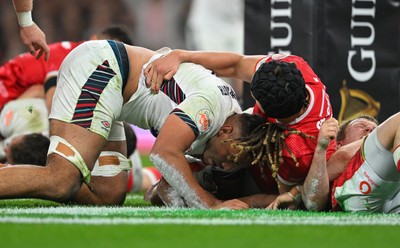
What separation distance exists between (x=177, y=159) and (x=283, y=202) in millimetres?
659

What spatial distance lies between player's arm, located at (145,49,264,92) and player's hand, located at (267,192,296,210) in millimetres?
753

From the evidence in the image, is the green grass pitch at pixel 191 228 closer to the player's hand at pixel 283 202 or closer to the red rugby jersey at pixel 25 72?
the player's hand at pixel 283 202

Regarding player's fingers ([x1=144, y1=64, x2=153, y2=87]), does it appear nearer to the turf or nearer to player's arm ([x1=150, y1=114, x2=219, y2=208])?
player's arm ([x1=150, y1=114, x2=219, y2=208])

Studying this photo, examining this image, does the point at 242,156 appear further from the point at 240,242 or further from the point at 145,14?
the point at 145,14

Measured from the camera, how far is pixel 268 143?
16.3 feet

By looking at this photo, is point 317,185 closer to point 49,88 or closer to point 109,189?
point 109,189

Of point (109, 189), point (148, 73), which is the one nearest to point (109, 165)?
point (109, 189)

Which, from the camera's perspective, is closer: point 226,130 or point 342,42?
point 226,130

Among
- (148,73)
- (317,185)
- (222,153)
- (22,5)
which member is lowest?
(317,185)

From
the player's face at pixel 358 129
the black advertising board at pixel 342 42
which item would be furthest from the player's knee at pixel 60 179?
the black advertising board at pixel 342 42

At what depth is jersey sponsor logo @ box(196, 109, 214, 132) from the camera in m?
4.90

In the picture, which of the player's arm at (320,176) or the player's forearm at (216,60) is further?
the player's forearm at (216,60)

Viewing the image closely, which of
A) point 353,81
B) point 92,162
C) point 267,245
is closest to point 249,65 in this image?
point 92,162

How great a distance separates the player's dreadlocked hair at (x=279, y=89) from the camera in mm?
4855
